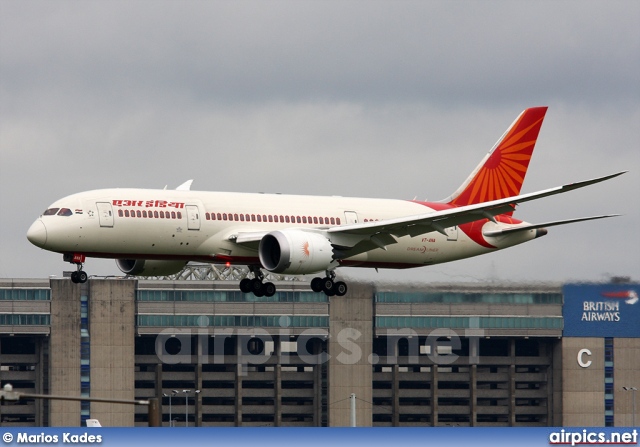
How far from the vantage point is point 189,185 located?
260ft

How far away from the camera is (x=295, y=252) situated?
232 feet

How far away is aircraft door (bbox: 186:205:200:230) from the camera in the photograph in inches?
2810

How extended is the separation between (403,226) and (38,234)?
18.2 meters

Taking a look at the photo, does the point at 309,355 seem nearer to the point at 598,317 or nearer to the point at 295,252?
the point at 598,317

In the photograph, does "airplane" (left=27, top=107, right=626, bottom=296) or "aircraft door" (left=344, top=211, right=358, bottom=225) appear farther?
"aircraft door" (left=344, top=211, right=358, bottom=225)

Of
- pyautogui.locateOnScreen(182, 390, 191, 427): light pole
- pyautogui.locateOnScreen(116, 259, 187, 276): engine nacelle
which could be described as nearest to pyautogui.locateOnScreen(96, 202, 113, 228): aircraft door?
pyautogui.locateOnScreen(116, 259, 187, 276): engine nacelle

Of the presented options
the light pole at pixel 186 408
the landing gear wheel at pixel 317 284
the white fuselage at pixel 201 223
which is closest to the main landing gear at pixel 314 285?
the landing gear wheel at pixel 317 284

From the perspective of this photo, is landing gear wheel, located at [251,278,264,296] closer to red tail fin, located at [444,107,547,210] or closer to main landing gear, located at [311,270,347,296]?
main landing gear, located at [311,270,347,296]

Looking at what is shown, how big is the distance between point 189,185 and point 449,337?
9840 cm

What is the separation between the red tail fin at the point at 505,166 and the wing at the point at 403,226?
8888 millimetres

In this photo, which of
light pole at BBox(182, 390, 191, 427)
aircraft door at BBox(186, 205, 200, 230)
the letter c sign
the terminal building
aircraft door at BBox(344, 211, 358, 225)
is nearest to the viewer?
aircraft door at BBox(186, 205, 200, 230)

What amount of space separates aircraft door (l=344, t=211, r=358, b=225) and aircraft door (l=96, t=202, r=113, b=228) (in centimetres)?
1345

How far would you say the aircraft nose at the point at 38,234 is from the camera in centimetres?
6875

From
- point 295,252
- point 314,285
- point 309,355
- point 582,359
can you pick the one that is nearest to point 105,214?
point 295,252
